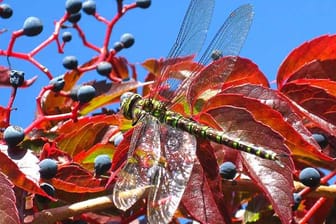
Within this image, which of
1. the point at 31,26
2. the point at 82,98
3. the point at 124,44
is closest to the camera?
the point at 82,98

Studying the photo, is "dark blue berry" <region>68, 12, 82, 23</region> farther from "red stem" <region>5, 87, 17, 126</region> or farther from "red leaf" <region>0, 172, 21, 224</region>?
"red leaf" <region>0, 172, 21, 224</region>

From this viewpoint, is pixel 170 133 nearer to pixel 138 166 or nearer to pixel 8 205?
pixel 138 166

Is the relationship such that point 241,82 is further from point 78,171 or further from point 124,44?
point 124,44

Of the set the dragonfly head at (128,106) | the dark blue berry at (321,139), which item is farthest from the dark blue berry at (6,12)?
the dark blue berry at (321,139)

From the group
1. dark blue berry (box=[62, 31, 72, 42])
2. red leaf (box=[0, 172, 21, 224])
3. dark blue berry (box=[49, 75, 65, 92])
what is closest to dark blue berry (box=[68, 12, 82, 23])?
dark blue berry (box=[62, 31, 72, 42])

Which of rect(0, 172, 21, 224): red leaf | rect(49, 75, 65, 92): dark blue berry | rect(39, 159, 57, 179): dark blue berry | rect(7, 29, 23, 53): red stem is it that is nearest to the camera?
rect(0, 172, 21, 224): red leaf

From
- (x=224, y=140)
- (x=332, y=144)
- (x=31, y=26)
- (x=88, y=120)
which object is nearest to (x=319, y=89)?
(x=332, y=144)

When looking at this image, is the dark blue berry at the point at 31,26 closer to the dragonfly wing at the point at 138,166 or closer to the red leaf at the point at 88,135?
the red leaf at the point at 88,135
